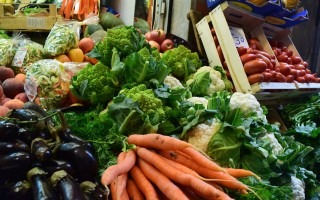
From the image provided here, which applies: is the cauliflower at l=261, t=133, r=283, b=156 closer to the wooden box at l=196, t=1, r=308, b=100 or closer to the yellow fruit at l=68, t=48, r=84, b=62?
the wooden box at l=196, t=1, r=308, b=100

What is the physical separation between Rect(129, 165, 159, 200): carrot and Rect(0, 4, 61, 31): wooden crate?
97.6 inches

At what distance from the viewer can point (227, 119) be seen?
1808 millimetres

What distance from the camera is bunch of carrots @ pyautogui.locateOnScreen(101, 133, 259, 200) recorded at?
1361mm

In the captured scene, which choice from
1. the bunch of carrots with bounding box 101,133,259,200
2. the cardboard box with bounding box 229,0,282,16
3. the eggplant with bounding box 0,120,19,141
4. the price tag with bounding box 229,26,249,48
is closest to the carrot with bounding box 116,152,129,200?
the bunch of carrots with bounding box 101,133,259,200

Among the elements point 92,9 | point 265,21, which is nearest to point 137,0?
point 92,9

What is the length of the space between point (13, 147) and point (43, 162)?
0.37 ft

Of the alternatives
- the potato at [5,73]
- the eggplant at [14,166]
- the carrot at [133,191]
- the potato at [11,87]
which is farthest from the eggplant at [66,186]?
the potato at [5,73]

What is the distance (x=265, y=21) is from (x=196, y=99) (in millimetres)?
Answer: 1663

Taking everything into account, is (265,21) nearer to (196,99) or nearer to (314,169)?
(314,169)

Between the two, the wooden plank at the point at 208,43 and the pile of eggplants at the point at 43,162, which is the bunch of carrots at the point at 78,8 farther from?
the pile of eggplants at the point at 43,162

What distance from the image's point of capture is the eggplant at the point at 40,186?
3.34 feet

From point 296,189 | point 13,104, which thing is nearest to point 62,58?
point 13,104

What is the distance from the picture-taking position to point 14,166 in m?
1.10

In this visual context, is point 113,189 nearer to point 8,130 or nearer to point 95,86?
point 8,130
